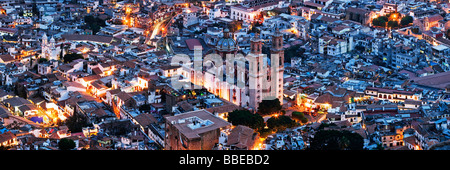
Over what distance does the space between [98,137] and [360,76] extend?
29.5 ft

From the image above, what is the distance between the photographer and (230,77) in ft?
59.1

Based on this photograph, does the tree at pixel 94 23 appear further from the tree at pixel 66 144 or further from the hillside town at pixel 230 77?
the tree at pixel 66 144

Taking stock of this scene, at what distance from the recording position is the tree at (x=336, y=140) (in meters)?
13.4

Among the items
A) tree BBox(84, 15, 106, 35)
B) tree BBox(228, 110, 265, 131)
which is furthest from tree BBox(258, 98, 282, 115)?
tree BBox(84, 15, 106, 35)

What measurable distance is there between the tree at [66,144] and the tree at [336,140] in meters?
5.13

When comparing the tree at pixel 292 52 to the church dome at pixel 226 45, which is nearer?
the church dome at pixel 226 45

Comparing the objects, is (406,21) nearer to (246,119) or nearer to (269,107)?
(269,107)

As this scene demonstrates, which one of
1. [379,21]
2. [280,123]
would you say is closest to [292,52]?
[379,21]

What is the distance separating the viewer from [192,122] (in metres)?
14.7

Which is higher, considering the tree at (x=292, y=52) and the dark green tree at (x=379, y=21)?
the dark green tree at (x=379, y=21)

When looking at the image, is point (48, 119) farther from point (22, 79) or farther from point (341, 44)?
point (341, 44)

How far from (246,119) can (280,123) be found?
86cm

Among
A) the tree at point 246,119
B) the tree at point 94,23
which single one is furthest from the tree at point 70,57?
the tree at point 246,119

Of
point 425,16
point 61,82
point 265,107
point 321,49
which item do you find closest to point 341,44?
point 321,49
